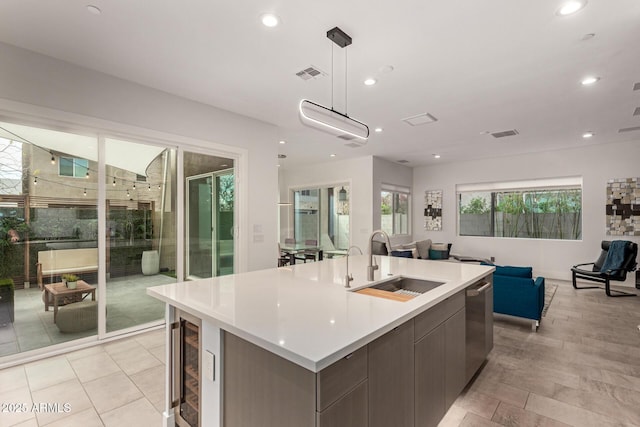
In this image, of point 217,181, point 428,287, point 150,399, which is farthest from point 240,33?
point 150,399

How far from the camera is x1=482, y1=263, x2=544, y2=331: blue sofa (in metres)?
3.54

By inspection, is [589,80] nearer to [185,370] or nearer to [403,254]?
[403,254]

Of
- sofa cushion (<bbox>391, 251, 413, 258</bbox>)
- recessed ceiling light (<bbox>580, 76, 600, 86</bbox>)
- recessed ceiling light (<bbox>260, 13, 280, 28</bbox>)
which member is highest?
recessed ceiling light (<bbox>260, 13, 280, 28</bbox>)

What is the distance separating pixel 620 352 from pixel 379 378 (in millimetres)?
3281

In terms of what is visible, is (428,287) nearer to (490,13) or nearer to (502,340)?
(502,340)

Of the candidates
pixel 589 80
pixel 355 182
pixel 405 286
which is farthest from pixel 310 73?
pixel 355 182

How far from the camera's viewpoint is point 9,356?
108 inches

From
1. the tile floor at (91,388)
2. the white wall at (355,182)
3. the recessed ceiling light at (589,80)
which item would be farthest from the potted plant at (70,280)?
the recessed ceiling light at (589,80)

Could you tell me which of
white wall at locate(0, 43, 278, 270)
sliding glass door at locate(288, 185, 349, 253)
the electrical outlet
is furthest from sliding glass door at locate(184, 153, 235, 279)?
sliding glass door at locate(288, 185, 349, 253)

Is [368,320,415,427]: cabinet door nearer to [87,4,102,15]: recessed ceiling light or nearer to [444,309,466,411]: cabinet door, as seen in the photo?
[444,309,466,411]: cabinet door

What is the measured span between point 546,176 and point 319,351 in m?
7.73

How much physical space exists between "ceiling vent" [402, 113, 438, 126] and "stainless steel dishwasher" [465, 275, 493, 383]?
104 inches

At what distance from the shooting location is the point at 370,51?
2.77 metres

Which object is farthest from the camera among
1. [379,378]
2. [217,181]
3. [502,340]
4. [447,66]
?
[217,181]
